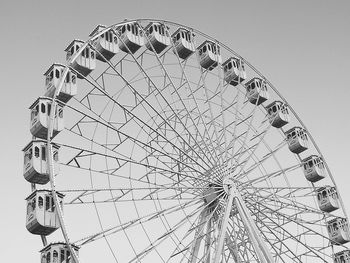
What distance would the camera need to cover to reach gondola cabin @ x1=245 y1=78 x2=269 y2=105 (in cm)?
2381

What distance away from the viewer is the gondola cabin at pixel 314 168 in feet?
78.5

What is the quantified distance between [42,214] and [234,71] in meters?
10.7

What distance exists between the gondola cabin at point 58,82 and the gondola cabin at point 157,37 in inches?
153

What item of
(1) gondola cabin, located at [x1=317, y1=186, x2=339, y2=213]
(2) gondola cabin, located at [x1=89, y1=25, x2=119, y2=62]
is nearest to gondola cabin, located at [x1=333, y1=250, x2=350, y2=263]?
(1) gondola cabin, located at [x1=317, y1=186, x2=339, y2=213]

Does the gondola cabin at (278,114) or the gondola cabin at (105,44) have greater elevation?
the gondola cabin at (105,44)

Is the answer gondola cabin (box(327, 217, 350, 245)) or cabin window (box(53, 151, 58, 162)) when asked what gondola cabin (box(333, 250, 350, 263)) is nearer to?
gondola cabin (box(327, 217, 350, 245))

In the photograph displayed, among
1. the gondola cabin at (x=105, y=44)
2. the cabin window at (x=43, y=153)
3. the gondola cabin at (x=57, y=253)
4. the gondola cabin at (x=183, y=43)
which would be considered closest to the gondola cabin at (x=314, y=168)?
the gondola cabin at (x=183, y=43)

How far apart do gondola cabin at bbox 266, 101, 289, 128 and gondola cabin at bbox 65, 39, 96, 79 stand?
8180 millimetres

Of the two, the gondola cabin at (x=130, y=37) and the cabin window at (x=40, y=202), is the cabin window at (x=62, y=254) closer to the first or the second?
the cabin window at (x=40, y=202)

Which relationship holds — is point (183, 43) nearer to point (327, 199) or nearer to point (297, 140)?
point (297, 140)

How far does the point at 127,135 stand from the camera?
17.4 metres

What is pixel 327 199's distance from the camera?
23547mm

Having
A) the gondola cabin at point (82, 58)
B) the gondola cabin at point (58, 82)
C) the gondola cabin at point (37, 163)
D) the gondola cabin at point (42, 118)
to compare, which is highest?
the gondola cabin at point (82, 58)

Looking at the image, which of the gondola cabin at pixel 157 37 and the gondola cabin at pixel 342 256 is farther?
the gondola cabin at pixel 342 256
